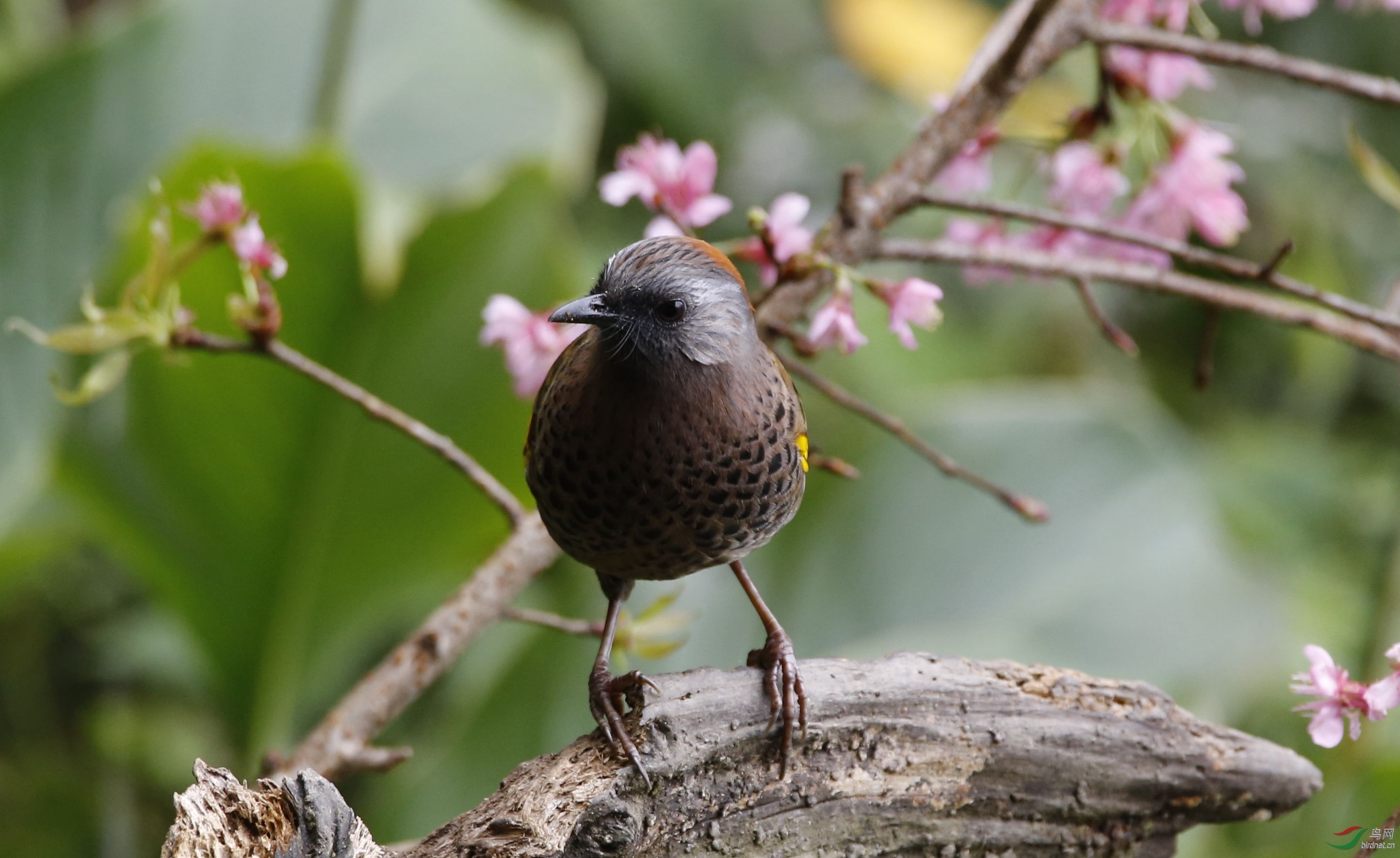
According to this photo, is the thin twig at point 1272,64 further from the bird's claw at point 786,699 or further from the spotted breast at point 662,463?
the bird's claw at point 786,699

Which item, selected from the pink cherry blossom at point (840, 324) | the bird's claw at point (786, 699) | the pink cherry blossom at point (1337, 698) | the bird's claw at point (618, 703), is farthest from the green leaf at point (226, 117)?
the pink cherry blossom at point (1337, 698)

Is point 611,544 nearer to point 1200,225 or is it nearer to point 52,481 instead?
point 1200,225

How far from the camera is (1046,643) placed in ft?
9.07

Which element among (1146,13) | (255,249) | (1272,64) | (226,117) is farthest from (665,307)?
(226,117)

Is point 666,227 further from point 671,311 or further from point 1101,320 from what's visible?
point 1101,320

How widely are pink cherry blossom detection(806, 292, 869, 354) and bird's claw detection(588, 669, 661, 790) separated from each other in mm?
433

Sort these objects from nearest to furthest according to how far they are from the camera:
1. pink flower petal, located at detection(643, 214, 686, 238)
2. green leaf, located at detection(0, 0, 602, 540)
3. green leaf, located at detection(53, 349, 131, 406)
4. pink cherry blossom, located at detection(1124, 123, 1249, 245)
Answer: green leaf, located at detection(53, 349, 131, 406)
pink flower petal, located at detection(643, 214, 686, 238)
pink cherry blossom, located at detection(1124, 123, 1249, 245)
green leaf, located at detection(0, 0, 602, 540)

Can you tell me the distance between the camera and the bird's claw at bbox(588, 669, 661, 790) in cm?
119

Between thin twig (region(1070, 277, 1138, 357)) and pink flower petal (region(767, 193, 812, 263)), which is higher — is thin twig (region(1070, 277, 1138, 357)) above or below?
below

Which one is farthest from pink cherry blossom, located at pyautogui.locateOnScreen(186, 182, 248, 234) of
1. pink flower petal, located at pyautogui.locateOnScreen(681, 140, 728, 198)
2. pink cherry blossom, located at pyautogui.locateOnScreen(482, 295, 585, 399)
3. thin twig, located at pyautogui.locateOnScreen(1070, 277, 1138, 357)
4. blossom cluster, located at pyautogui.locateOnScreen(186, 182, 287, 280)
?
thin twig, located at pyautogui.locateOnScreen(1070, 277, 1138, 357)

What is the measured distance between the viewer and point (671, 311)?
1.22 meters

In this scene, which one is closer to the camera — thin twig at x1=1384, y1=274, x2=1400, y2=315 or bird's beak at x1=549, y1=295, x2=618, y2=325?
bird's beak at x1=549, y1=295, x2=618, y2=325

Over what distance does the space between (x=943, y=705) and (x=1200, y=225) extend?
0.82 meters

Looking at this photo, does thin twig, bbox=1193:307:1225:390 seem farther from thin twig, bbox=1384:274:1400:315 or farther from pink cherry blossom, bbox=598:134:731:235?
pink cherry blossom, bbox=598:134:731:235
